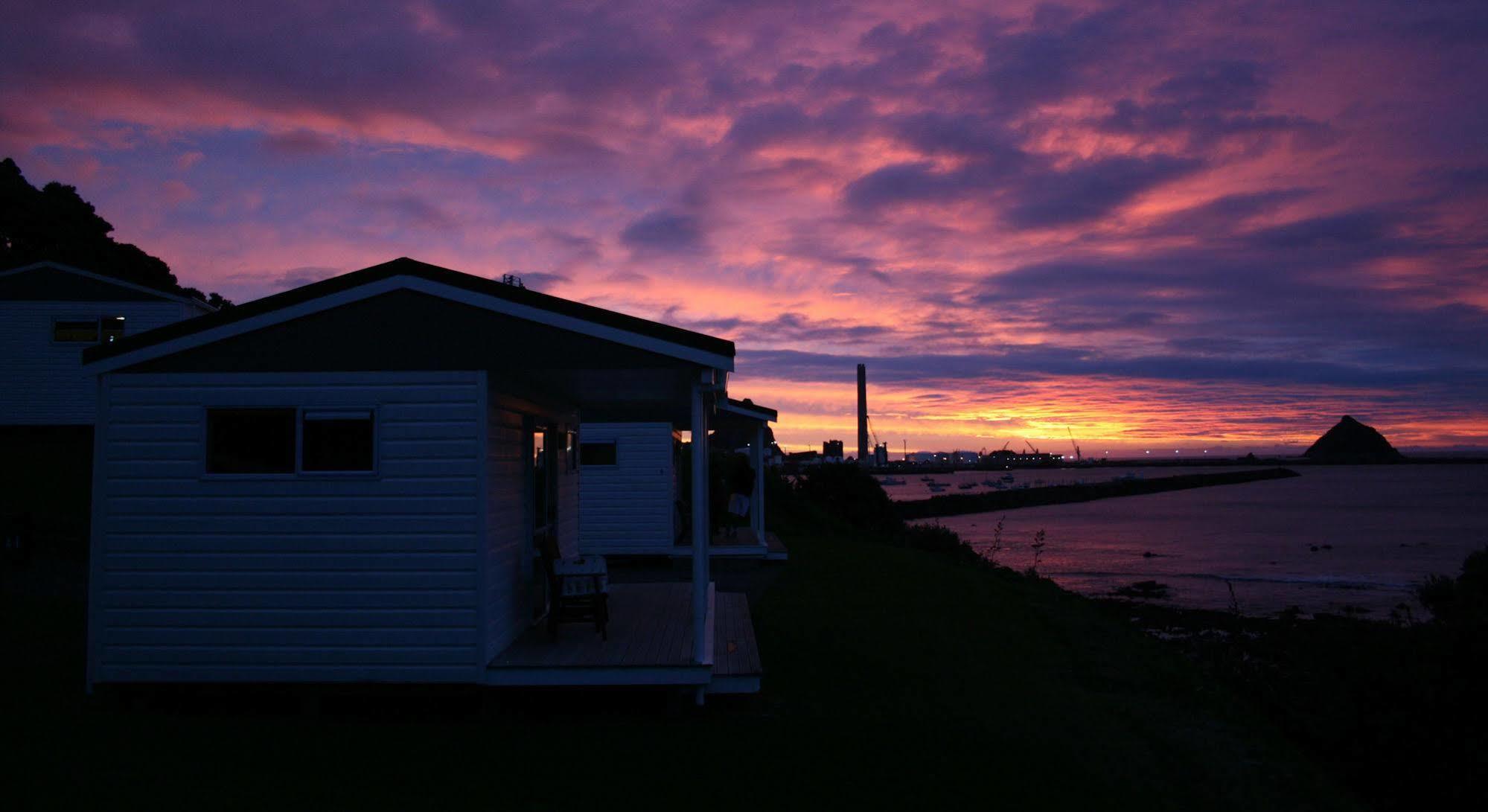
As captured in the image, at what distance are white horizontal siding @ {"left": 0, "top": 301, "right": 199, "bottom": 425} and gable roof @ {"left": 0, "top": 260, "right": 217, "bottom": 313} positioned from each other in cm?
12

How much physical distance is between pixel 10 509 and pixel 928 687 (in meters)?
17.5

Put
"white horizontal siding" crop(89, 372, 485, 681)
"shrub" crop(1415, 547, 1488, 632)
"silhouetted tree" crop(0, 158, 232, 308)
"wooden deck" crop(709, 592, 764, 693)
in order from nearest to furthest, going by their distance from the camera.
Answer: "white horizontal siding" crop(89, 372, 485, 681)
"wooden deck" crop(709, 592, 764, 693)
"shrub" crop(1415, 547, 1488, 632)
"silhouetted tree" crop(0, 158, 232, 308)

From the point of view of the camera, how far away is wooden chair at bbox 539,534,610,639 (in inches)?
329

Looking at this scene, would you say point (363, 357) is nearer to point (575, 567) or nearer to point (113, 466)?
point (113, 466)

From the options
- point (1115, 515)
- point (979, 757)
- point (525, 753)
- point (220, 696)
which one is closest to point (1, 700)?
point (220, 696)

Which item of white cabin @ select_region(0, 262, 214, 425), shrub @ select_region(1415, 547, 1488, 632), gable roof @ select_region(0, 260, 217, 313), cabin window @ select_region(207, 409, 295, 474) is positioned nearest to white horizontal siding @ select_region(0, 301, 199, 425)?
white cabin @ select_region(0, 262, 214, 425)

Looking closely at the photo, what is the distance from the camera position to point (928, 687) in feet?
28.6

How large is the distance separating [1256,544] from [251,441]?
161 feet

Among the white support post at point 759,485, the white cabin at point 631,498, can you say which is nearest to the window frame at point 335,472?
the white cabin at point 631,498

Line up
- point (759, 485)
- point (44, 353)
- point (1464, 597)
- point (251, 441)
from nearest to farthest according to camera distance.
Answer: point (251, 441), point (1464, 597), point (759, 485), point (44, 353)

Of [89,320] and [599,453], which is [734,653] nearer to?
[599,453]

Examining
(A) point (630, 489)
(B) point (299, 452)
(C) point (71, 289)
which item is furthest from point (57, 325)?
(B) point (299, 452)

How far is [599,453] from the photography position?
18.2m

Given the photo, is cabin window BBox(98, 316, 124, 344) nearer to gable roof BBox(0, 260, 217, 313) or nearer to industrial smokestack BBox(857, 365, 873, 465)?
gable roof BBox(0, 260, 217, 313)
